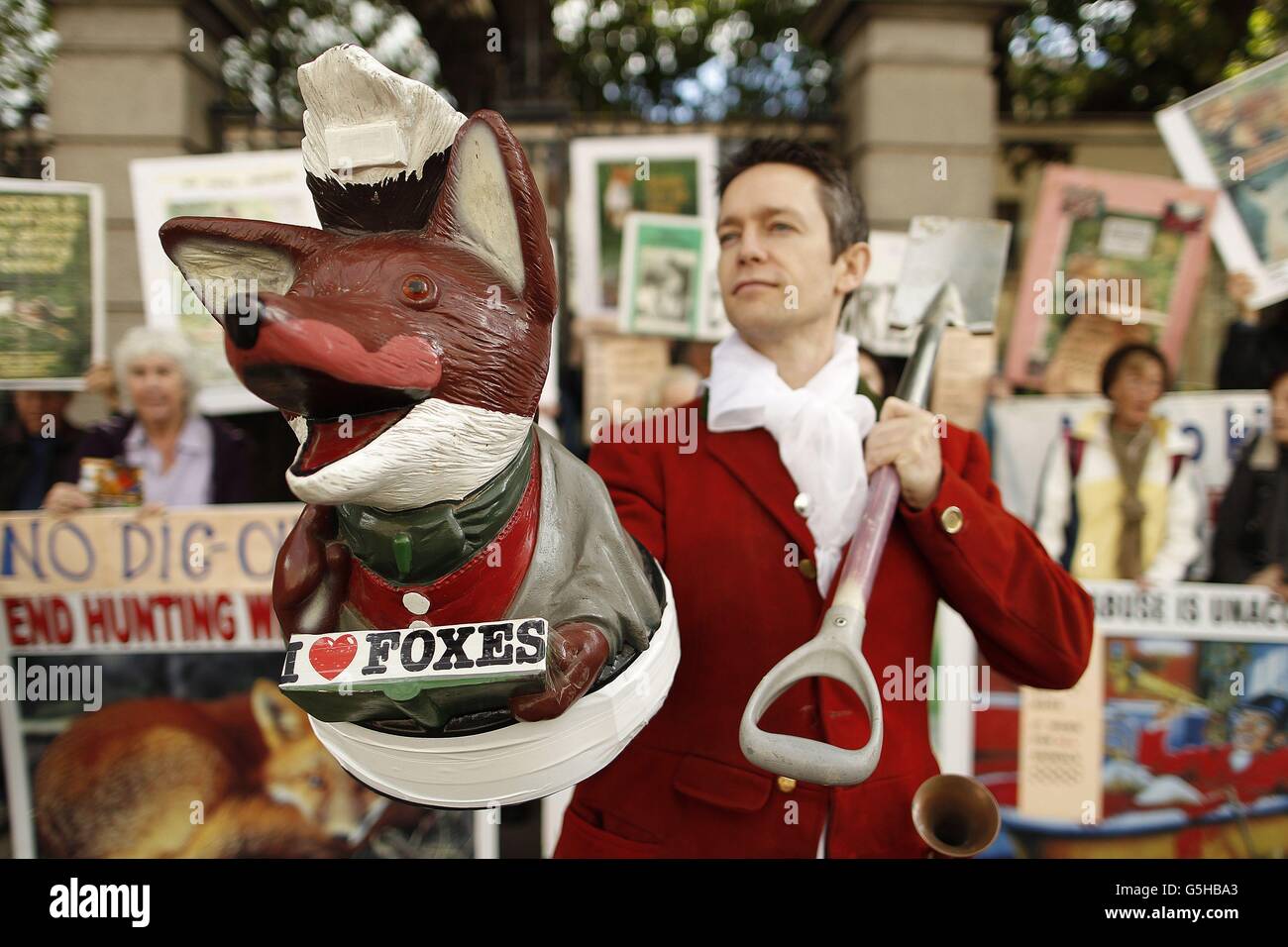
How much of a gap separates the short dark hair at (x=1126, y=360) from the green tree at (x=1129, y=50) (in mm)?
1500

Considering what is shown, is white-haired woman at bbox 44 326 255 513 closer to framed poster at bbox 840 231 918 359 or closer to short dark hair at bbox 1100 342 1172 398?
framed poster at bbox 840 231 918 359

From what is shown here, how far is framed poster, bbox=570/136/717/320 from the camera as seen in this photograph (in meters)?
3.61

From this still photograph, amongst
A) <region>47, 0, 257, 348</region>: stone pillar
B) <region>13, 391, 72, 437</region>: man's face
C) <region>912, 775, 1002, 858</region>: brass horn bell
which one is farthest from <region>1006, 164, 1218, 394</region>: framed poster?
<region>13, 391, 72, 437</region>: man's face

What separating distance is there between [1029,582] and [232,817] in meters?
3.14

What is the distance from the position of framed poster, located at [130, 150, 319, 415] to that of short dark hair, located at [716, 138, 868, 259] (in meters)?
2.37

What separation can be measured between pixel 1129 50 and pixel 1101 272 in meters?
2.13

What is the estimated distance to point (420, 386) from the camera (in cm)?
89

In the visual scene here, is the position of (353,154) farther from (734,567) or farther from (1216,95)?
(1216,95)

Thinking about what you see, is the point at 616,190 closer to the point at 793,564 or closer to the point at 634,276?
the point at 634,276

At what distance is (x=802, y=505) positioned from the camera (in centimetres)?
136

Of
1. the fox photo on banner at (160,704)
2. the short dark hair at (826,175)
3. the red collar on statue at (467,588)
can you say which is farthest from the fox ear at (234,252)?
the fox photo on banner at (160,704)

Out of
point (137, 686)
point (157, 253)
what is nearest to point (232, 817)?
point (137, 686)
